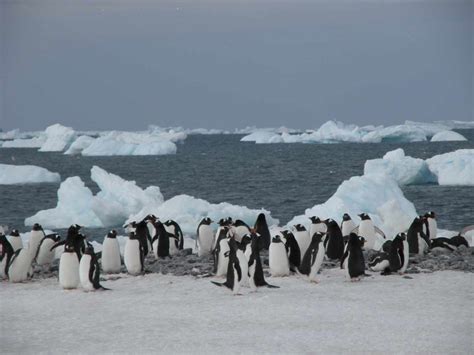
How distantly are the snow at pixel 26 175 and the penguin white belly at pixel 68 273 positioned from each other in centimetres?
2565

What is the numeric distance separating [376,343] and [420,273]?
2.76 metres

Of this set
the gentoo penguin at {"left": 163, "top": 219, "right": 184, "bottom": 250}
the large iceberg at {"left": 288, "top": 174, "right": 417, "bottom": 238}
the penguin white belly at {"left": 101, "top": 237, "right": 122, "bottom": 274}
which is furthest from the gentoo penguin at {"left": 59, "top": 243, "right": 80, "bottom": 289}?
the large iceberg at {"left": 288, "top": 174, "right": 417, "bottom": 238}

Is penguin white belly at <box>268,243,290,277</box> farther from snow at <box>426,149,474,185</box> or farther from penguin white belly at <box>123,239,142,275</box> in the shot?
snow at <box>426,149,474,185</box>

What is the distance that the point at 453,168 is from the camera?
89.9 ft

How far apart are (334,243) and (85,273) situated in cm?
281

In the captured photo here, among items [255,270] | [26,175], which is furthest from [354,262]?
[26,175]

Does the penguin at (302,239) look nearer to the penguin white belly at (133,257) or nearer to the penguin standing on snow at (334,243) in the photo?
the penguin standing on snow at (334,243)

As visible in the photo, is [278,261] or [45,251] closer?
[278,261]

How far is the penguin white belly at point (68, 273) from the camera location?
277 inches

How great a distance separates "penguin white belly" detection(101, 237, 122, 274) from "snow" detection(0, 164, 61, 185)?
24.8 m

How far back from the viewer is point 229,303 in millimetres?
6219

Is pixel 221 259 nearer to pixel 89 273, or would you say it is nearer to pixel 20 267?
pixel 89 273

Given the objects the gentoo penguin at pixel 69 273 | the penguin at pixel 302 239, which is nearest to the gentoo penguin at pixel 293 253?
the penguin at pixel 302 239

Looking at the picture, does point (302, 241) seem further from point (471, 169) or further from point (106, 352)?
point (471, 169)
